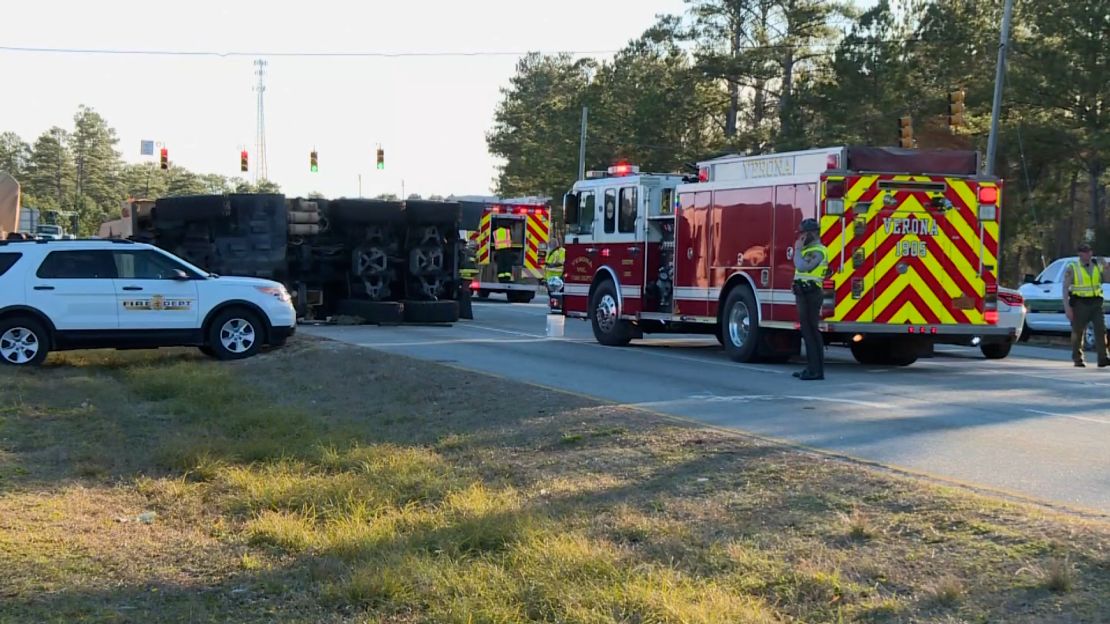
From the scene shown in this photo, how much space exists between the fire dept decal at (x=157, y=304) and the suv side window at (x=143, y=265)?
0.30 metres

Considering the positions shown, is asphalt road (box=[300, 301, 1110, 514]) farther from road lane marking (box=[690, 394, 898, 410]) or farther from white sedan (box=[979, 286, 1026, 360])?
white sedan (box=[979, 286, 1026, 360])

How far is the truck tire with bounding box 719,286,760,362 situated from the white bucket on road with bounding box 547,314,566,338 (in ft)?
15.1

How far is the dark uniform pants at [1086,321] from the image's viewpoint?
1564 centimetres

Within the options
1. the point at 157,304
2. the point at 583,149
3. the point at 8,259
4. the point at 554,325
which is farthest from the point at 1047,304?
the point at 583,149

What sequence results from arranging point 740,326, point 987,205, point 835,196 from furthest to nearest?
point 740,326
point 987,205
point 835,196

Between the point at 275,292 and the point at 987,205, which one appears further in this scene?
the point at 275,292

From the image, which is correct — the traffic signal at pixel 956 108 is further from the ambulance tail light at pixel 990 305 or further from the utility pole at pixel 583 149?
the utility pole at pixel 583 149

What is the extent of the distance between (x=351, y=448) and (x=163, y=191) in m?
135

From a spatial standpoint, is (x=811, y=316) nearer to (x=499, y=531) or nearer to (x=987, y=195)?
(x=987, y=195)

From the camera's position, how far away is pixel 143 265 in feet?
48.7

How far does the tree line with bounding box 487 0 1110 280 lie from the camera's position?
33531mm

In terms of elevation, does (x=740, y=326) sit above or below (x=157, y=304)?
below

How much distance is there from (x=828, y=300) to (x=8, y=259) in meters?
10.2

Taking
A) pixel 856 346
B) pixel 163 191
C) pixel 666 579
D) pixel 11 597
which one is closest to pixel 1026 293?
pixel 856 346
